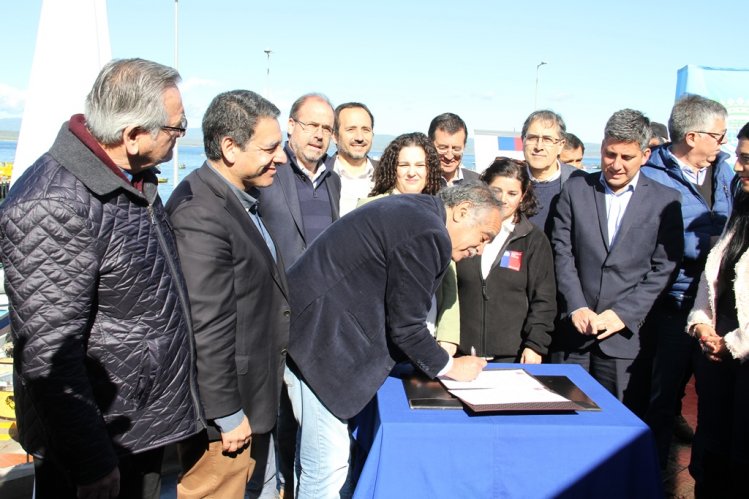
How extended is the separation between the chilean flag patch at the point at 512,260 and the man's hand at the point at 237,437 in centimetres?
159

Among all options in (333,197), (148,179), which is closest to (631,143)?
(333,197)

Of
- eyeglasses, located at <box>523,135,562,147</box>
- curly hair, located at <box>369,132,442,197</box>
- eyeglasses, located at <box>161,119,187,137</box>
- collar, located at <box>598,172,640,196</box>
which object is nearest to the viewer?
eyeglasses, located at <box>161,119,187,137</box>

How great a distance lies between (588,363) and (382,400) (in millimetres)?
1533

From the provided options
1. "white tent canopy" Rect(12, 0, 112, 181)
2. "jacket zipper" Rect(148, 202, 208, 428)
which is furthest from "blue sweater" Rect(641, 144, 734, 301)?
"white tent canopy" Rect(12, 0, 112, 181)

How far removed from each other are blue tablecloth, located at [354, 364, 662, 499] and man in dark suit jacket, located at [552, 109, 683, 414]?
3.60 feet

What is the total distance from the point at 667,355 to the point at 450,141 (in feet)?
6.17

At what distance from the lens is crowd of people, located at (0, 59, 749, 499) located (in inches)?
61.9

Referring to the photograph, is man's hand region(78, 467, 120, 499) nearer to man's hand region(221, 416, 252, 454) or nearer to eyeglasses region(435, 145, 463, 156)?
man's hand region(221, 416, 252, 454)

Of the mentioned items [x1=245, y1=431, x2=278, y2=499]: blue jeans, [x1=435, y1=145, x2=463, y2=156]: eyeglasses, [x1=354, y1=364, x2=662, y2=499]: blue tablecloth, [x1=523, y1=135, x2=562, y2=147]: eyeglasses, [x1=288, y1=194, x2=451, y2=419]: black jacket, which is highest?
[x1=523, y1=135, x2=562, y2=147]: eyeglasses

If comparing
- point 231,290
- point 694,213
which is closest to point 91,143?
point 231,290

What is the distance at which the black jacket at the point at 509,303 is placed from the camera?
3.15 m

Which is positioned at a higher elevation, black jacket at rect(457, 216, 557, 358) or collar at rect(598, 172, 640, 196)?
collar at rect(598, 172, 640, 196)

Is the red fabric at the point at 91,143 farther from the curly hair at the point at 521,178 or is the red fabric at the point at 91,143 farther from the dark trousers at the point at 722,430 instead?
the dark trousers at the point at 722,430

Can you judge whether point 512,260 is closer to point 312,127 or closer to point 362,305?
point 362,305
